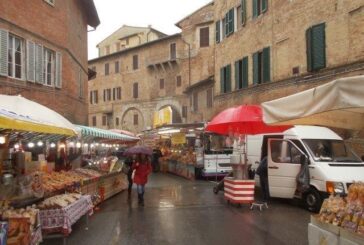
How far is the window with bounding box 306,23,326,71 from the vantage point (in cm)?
2073

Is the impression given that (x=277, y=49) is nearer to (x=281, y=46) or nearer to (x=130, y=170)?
(x=281, y=46)

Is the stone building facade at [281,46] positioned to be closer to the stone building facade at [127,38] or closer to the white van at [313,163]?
the white van at [313,163]

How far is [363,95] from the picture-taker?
5.38 m

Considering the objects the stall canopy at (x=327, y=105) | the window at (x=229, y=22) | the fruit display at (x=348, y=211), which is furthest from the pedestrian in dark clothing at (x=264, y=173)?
the window at (x=229, y=22)

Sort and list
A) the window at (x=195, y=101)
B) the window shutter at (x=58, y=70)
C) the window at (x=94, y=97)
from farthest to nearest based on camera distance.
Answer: the window at (x=94, y=97)
the window at (x=195, y=101)
the window shutter at (x=58, y=70)

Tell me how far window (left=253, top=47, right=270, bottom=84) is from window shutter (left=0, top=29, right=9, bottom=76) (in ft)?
46.6

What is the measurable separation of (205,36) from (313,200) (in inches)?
1448

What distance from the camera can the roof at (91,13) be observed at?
2657 cm

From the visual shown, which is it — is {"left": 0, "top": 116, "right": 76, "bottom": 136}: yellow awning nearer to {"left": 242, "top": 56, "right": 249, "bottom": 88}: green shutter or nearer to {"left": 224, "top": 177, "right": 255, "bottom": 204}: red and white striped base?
{"left": 224, "top": 177, "right": 255, "bottom": 204}: red and white striped base

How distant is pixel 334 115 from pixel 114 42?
64.2 metres

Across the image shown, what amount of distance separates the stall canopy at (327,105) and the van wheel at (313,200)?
5.18m

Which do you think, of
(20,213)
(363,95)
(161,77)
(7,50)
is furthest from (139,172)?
(161,77)

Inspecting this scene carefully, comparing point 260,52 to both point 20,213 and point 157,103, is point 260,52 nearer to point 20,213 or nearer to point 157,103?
point 20,213

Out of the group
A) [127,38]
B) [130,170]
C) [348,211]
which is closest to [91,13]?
[130,170]
